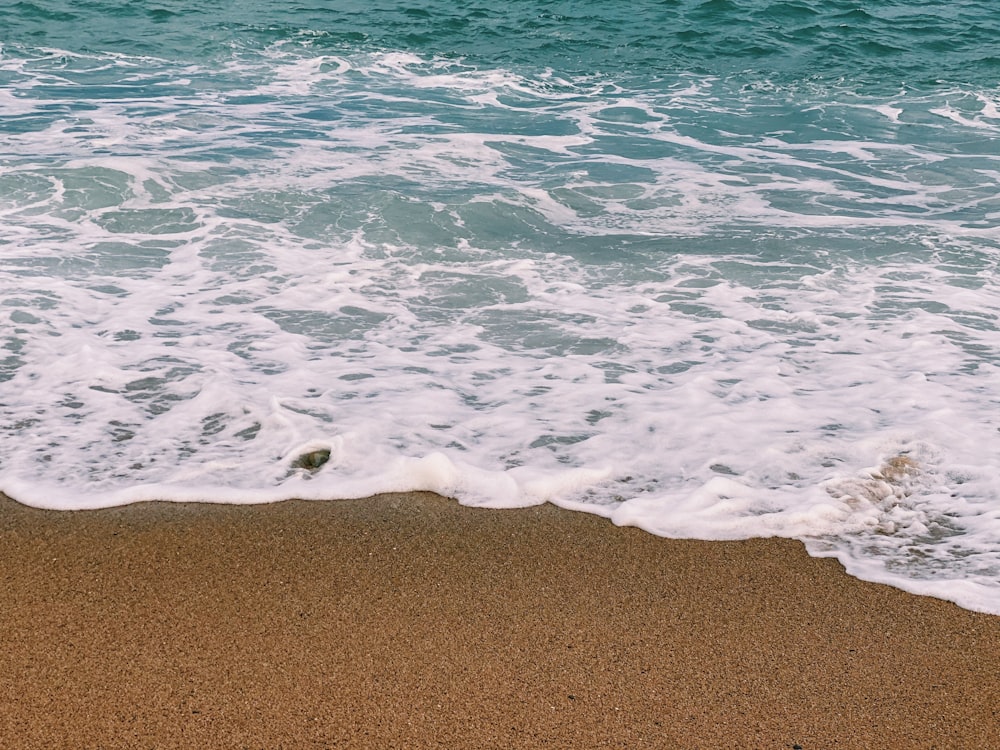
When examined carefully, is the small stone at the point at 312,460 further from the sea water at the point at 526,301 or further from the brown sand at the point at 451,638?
the brown sand at the point at 451,638

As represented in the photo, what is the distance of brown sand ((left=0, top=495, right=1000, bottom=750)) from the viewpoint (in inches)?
93.3

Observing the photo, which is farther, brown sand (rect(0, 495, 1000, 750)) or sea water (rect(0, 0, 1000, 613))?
sea water (rect(0, 0, 1000, 613))

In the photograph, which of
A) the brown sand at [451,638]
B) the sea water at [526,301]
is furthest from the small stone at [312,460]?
the brown sand at [451,638]

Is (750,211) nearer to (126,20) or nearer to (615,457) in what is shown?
(615,457)

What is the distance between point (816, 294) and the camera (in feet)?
18.8

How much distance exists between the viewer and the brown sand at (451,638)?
7.77ft

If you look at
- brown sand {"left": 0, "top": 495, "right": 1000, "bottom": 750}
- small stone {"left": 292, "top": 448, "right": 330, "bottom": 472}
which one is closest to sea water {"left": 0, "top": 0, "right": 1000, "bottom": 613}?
small stone {"left": 292, "top": 448, "right": 330, "bottom": 472}

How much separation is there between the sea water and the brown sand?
198 mm

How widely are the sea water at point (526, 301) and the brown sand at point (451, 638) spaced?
20cm

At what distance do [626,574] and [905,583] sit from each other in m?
0.85

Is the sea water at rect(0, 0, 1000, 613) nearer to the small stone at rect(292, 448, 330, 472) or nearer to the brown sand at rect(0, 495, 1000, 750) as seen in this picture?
the small stone at rect(292, 448, 330, 472)

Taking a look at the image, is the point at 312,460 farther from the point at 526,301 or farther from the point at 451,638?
the point at 526,301

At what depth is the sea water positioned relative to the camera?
3.56 m

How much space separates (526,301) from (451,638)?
3086mm
